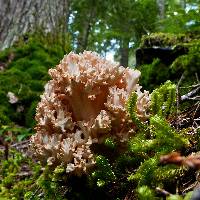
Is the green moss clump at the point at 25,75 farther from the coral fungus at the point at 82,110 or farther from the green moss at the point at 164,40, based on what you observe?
the coral fungus at the point at 82,110

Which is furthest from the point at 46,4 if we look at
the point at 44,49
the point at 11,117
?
the point at 11,117

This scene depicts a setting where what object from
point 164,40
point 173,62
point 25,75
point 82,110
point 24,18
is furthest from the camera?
point 24,18

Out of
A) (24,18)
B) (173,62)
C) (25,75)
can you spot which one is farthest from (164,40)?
(24,18)

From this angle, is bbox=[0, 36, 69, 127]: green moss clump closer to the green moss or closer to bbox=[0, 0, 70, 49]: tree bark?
bbox=[0, 0, 70, 49]: tree bark

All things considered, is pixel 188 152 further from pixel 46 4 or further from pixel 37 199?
pixel 46 4

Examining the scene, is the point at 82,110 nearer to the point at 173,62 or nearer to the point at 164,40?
the point at 173,62

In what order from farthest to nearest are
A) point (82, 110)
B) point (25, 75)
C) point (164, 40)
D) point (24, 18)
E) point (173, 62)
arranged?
point (24, 18)
point (25, 75)
point (164, 40)
point (173, 62)
point (82, 110)

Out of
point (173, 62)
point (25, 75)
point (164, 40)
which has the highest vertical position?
point (164, 40)

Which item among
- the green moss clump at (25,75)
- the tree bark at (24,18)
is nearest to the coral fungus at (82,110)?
the green moss clump at (25,75)

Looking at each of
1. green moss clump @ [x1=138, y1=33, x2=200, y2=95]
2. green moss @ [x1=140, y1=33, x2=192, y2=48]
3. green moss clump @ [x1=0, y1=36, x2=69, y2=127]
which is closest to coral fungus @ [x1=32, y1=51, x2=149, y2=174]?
green moss clump @ [x1=138, y1=33, x2=200, y2=95]
